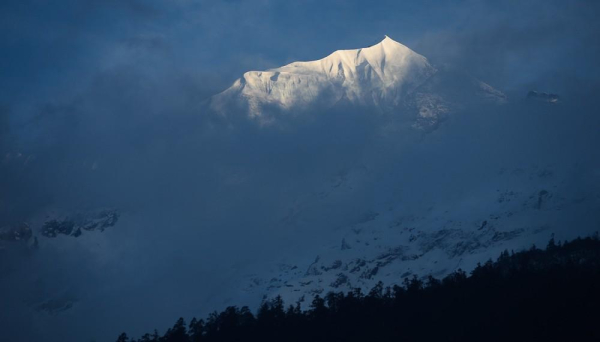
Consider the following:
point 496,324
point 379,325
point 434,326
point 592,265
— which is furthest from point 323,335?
point 592,265

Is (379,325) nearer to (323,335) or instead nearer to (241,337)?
(323,335)

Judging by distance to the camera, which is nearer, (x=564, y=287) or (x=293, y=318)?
(x=564, y=287)

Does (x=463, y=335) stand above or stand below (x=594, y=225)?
below

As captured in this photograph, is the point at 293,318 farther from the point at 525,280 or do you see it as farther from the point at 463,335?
the point at 525,280

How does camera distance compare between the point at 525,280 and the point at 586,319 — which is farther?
the point at 525,280

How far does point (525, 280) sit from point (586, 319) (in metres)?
21.2

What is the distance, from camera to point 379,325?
116 meters

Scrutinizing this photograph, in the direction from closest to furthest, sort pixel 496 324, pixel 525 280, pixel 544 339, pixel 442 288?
pixel 544 339
pixel 496 324
pixel 525 280
pixel 442 288

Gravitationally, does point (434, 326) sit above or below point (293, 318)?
below

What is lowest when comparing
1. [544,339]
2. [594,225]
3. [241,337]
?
[544,339]

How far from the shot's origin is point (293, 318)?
128625mm

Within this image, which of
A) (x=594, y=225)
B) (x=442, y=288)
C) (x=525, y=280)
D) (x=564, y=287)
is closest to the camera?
(x=564, y=287)

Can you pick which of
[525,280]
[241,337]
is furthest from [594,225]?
[241,337]

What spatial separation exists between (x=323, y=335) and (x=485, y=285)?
3234cm
